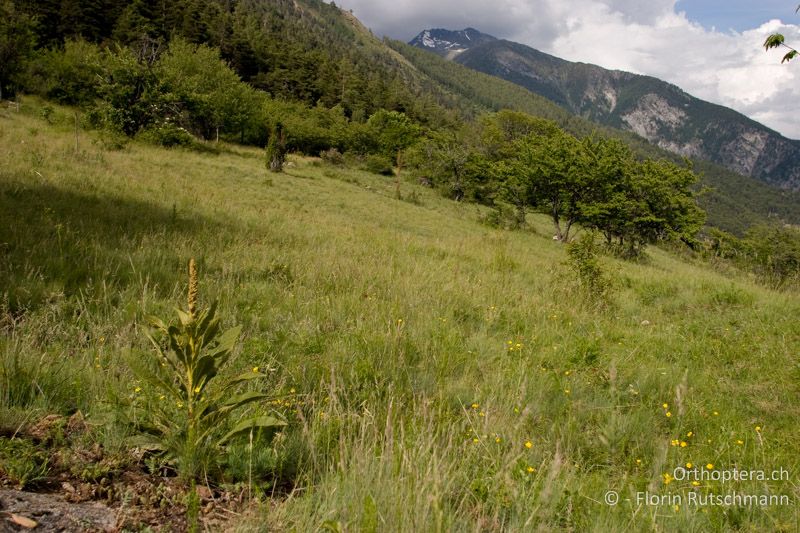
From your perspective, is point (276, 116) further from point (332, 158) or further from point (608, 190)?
point (608, 190)

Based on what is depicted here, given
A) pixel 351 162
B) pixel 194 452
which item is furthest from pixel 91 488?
pixel 351 162

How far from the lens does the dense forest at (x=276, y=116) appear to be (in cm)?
2438

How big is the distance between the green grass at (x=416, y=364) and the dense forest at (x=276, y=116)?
16.9 metres

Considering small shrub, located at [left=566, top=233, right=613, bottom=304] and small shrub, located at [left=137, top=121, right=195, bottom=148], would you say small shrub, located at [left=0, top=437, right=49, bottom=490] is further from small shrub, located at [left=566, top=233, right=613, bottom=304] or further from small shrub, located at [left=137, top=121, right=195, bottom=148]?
small shrub, located at [left=137, top=121, right=195, bottom=148]

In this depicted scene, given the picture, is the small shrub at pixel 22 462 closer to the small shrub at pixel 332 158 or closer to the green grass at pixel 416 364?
the green grass at pixel 416 364

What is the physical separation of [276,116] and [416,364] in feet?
144

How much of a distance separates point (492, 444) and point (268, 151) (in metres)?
25.1

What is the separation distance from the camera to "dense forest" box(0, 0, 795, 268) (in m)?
24.4

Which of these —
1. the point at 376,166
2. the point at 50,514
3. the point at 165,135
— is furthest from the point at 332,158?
the point at 50,514

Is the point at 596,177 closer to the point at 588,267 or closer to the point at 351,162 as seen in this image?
the point at 588,267

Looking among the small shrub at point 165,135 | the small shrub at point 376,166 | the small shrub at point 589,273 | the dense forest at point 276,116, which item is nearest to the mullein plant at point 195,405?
the small shrub at point 589,273

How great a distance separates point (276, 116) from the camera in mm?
42750

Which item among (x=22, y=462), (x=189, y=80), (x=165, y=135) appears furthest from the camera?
(x=189, y=80)

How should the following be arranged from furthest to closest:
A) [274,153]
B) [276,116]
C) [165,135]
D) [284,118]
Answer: [284,118] < [276,116] < [274,153] < [165,135]
